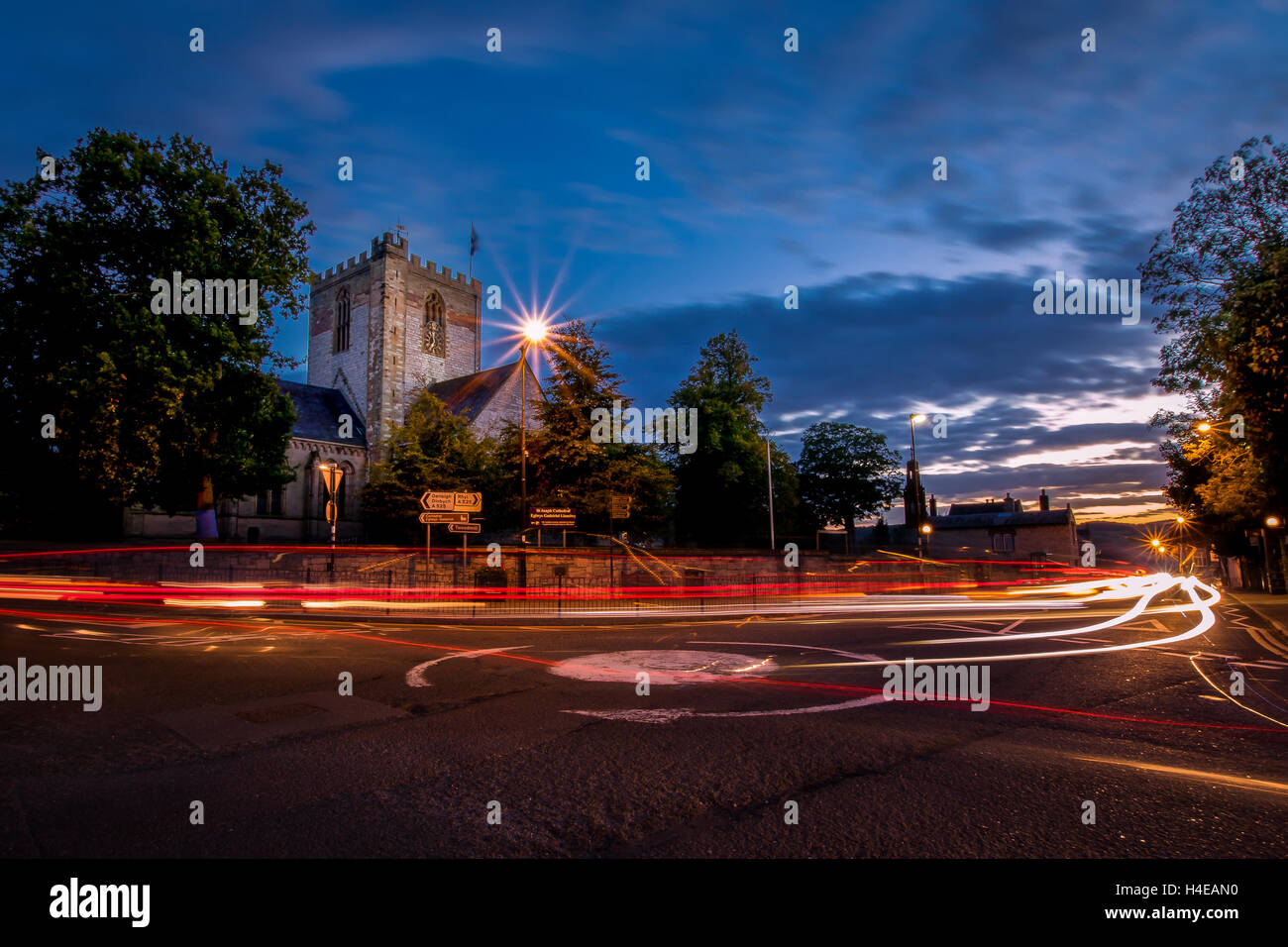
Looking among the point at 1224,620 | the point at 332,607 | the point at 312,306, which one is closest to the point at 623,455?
the point at 332,607

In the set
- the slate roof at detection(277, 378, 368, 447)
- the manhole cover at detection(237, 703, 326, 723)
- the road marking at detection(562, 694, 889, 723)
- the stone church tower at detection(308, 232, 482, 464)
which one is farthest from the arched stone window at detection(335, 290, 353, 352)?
the road marking at detection(562, 694, 889, 723)

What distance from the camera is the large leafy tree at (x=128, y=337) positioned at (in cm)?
2317

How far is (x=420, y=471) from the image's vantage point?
120ft

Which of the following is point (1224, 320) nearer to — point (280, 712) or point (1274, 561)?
point (1274, 561)

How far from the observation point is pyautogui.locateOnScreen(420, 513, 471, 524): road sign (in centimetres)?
1952

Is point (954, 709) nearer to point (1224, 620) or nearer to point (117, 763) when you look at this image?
point (117, 763)

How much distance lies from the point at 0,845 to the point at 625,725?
12.9ft

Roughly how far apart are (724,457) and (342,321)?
38.7m

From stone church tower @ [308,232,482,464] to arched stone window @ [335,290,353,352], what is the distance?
90 mm

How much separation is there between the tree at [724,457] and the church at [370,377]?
1320 cm

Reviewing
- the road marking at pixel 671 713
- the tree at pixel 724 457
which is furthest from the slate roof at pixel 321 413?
the road marking at pixel 671 713

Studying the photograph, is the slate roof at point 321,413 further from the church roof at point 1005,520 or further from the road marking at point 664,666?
the church roof at point 1005,520
